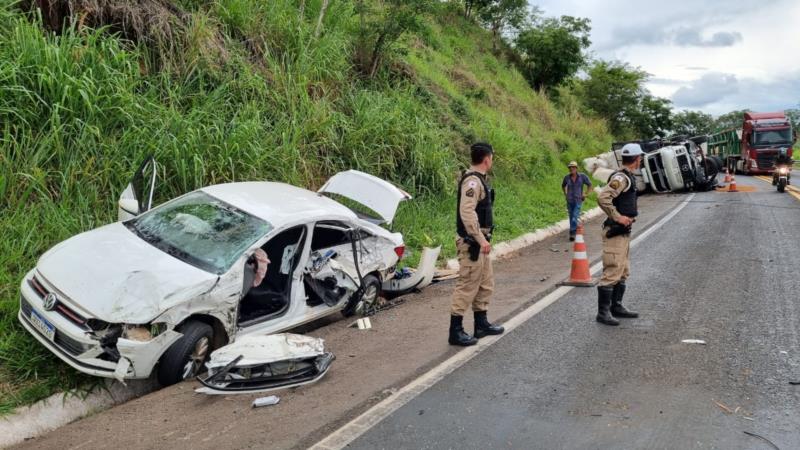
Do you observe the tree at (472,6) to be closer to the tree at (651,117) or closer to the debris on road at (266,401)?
the tree at (651,117)

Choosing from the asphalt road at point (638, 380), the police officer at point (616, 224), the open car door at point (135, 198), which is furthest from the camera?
the police officer at point (616, 224)

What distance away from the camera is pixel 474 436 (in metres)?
3.74

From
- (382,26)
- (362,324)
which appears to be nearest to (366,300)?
(362,324)

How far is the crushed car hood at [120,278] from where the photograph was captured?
4.45 metres

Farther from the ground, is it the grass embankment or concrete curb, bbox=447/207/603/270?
the grass embankment

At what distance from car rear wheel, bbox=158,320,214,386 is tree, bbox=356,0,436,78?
9821mm

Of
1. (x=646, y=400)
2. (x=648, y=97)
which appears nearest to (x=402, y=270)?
(x=646, y=400)

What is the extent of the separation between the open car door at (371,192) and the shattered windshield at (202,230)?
6.15 feet

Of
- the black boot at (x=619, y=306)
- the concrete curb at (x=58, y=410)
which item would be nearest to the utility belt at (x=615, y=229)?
the black boot at (x=619, y=306)

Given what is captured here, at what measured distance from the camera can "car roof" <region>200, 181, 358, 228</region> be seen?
5883 millimetres

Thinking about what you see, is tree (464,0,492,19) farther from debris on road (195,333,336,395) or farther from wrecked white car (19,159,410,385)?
debris on road (195,333,336,395)

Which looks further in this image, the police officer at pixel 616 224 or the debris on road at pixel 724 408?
the police officer at pixel 616 224

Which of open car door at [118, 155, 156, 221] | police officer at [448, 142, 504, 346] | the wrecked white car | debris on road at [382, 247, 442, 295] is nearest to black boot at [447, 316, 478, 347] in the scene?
police officer at [448, 142, 504, 346]

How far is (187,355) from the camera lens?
4.74 metres
